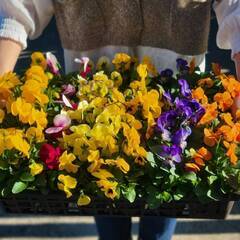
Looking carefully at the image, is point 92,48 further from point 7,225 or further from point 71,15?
point 7,225

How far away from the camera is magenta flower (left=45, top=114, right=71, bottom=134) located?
3.95 feet

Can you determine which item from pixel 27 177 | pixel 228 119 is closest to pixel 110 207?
pixel 27 177

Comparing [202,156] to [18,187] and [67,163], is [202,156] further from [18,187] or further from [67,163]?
[18,187]

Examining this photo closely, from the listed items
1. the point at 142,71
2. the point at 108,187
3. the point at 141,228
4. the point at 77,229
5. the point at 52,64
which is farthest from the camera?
the point at 77,229

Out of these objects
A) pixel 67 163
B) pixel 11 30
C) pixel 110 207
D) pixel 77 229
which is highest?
pixel 11 30

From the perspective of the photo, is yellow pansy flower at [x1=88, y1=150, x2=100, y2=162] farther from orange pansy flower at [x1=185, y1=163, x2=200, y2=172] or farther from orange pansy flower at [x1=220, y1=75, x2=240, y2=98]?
orange pansy flower at [x1=220, y1=75, x2=240, y2=98]

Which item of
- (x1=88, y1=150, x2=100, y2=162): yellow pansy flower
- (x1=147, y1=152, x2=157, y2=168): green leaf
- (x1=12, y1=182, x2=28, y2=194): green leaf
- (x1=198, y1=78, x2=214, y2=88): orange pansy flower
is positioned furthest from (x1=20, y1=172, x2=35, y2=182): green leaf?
(x1=198, y1=78, x2=214, y2=88): orange pansy flower

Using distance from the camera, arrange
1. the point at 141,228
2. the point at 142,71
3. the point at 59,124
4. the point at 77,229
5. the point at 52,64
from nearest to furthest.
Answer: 1. the point at 59,124
2. the point at 142,71
3. the point at 52,64
4. the point at 141,228
5. the point at 77,229

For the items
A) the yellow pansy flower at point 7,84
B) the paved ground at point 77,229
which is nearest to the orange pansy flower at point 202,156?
the yellow pansy flower at point 7,84

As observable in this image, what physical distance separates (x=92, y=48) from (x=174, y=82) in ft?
0.80

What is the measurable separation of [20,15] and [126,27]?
0.26m

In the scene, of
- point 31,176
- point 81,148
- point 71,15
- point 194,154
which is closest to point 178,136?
point 194,154

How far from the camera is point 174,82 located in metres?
1.36

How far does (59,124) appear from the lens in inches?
47.8
